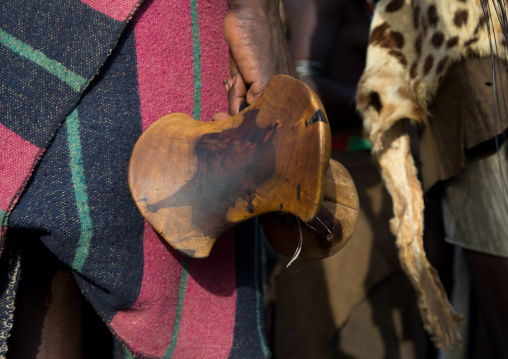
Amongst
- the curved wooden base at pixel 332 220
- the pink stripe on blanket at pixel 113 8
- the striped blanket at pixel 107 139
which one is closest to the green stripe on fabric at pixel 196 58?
the striped blanket at pixel 107 139

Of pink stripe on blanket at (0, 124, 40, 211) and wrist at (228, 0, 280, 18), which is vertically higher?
wrist at (228, 0, 280, 18)

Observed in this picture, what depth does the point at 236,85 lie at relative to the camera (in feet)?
2.80

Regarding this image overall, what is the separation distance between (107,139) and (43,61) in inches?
5.6

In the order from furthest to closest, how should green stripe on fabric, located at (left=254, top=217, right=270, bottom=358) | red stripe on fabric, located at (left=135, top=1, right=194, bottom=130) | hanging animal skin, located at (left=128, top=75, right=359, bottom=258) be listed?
green stripe on fabric, located at (left=254, top=217, right=270, bottom=358) → red stripe on fabric, located at (left=135, top=1, right=194, bottom=130) → hanging animal skin, located at (left=128, top=75, right=359, bottom=258)

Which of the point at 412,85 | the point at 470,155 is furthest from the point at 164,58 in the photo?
the point at 470,155

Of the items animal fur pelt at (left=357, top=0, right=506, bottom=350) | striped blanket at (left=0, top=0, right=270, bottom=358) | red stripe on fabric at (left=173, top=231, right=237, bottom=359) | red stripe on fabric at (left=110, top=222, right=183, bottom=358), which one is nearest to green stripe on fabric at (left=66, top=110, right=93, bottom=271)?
striped blanket at (left=0, top=0, right=270, bottom=358)

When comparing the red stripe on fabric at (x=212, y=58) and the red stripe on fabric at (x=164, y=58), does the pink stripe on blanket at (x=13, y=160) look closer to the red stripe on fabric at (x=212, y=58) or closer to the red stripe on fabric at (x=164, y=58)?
the red stripe on fabric at (x=164, y=58)

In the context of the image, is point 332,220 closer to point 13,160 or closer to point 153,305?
point 153,305

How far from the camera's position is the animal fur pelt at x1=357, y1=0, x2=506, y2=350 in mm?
1177

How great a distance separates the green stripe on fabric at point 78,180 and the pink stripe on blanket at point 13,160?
49 millimetres

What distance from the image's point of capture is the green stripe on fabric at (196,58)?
2.84 feet

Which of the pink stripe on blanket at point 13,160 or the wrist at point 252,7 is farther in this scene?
the wrist at point 252,7

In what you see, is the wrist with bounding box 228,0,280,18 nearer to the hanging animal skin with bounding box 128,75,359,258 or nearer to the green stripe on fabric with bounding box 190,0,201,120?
the green stripe on fabric with bounding box 190,0,201,120

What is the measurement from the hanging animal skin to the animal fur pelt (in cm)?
56
